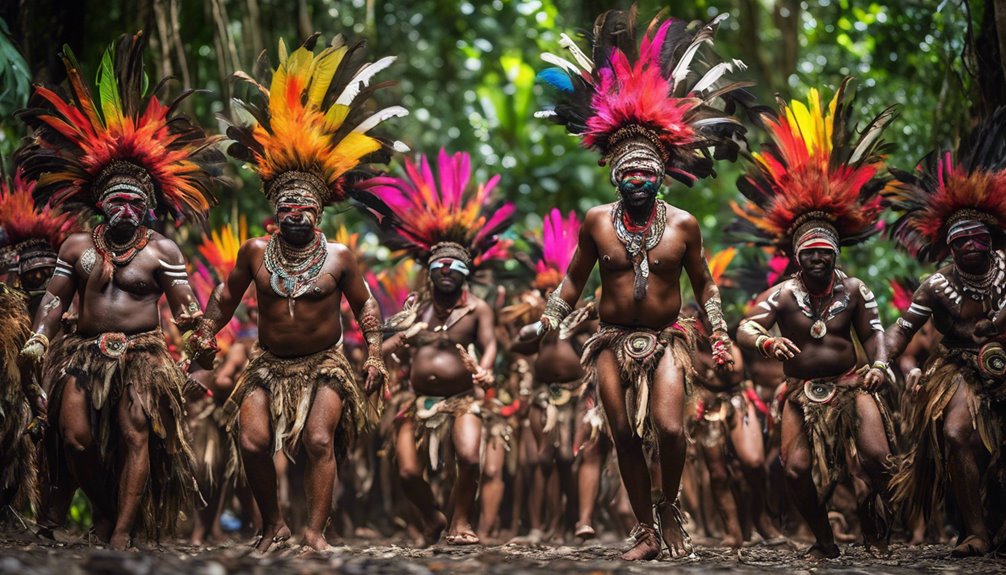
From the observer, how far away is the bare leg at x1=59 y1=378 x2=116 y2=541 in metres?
5.64

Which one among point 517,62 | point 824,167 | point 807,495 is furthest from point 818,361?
point 517,62

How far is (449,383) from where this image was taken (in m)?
7.24

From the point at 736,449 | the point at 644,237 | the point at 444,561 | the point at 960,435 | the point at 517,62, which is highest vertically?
the point at 517,62

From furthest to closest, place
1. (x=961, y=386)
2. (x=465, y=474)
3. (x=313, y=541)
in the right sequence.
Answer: (x=465, y=474), (x=961, y=386), (x=313, y=541)

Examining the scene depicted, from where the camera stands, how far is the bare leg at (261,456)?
5.61 metres

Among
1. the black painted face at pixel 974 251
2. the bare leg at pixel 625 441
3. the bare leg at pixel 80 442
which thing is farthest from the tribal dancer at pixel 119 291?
the black painted face at pixel 974 251

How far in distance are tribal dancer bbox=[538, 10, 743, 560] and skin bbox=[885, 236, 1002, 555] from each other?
1.38m

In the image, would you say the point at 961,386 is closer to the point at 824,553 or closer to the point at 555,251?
the point at 824,553

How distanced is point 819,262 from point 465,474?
2610 mm

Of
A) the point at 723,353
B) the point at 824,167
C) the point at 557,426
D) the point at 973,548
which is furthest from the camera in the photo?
the point at 557,426

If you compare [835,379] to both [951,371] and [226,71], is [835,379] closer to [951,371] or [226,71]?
[951,371]

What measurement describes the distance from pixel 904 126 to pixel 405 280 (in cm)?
500

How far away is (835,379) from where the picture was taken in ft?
19.6

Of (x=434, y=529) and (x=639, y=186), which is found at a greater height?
(x=639, y=186)
